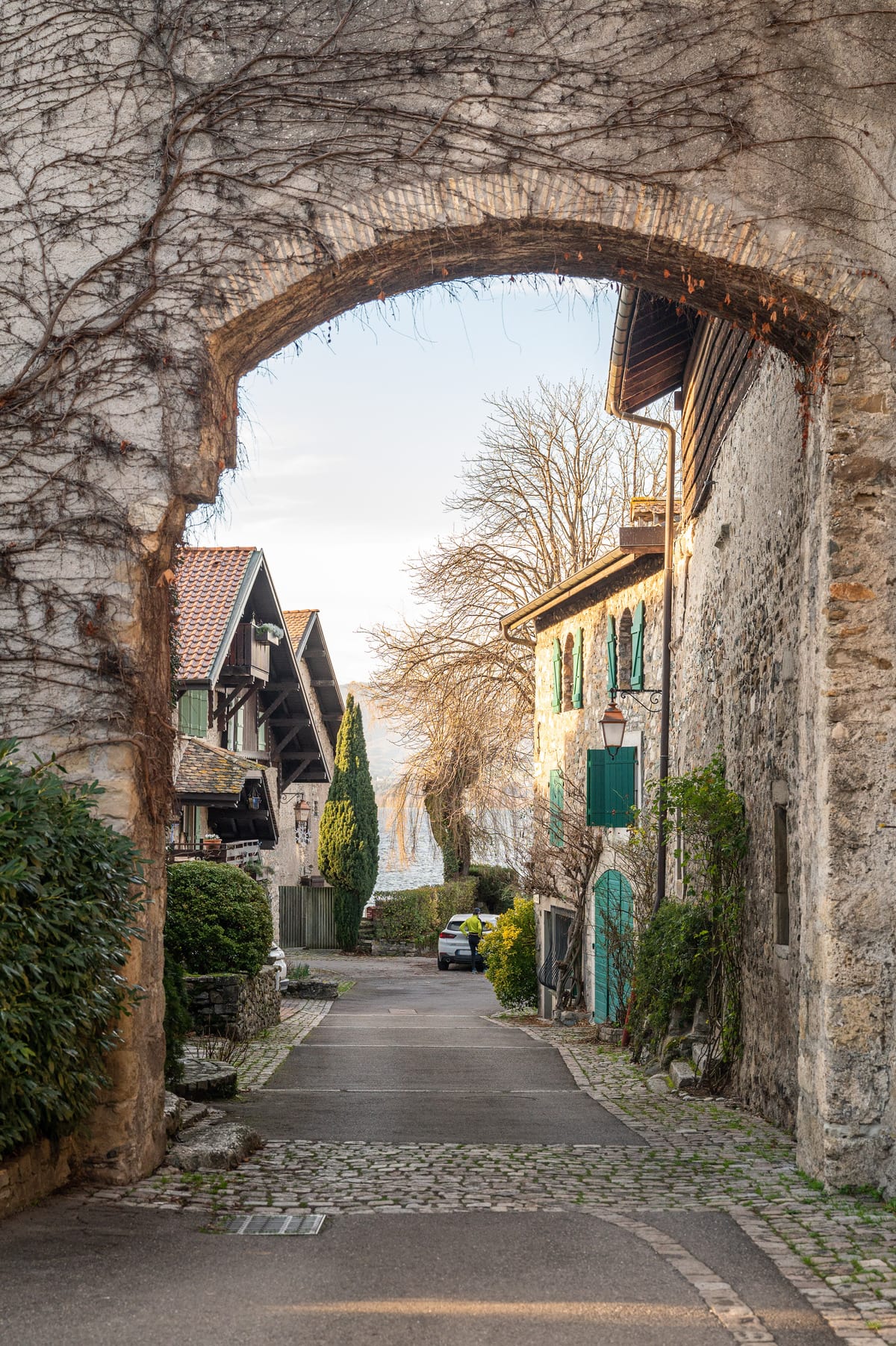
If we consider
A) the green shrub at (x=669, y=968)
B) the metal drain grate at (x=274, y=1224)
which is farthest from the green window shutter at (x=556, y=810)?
the metal drain grate at (x=274, y=1224)

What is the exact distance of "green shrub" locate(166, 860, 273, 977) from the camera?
1346 centimetres

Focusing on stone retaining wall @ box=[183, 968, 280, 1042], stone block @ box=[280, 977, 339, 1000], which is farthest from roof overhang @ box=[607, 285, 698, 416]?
stone block @ box=[280, 977, 339, 1000]

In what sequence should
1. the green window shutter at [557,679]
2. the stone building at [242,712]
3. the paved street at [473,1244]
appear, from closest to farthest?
the paved street at [473,1244], the stone building at [242,712], the green window shutter at [557,679]

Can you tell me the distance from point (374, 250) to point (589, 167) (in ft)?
3.67

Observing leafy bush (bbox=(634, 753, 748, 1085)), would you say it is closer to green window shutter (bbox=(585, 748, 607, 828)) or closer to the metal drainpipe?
the metal drainpipe

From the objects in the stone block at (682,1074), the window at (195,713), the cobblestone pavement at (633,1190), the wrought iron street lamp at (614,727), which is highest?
the window at (195,713)

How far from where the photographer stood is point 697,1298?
4.01 meters

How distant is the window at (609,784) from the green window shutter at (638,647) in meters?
0.90

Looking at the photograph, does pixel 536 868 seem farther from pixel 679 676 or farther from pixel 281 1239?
pixel 281 1239

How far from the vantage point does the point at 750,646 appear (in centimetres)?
865

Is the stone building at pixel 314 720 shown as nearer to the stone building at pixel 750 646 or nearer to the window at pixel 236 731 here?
the window at pixel 236 731

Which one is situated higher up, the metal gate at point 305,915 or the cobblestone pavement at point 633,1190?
the cobblestone pavement at point 633,1190

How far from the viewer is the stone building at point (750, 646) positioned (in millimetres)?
5938

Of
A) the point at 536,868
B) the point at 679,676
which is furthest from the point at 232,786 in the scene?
the point at 679,676
